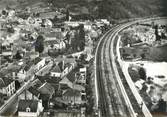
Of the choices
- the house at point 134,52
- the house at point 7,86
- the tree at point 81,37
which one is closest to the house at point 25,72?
the house at point 7,86

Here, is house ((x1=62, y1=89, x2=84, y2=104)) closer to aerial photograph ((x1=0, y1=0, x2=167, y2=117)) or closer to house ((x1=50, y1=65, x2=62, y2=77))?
aerial photograph ((x1=0, y1=0, x2=167, y2=117))

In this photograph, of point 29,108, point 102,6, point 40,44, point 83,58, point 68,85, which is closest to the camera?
point 29,108

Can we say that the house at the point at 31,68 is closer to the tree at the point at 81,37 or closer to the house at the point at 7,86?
the house at the point at 7,86

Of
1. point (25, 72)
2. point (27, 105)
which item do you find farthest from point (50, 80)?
point (27, 105)

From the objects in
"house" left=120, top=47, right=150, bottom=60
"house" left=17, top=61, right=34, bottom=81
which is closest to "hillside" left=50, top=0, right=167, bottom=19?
"house" left=120, top=47, right=150, bottom=60

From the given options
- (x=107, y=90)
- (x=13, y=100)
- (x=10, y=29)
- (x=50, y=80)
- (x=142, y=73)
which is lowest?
(x=13, y=100)

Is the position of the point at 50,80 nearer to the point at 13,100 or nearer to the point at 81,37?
the point at 13,100
